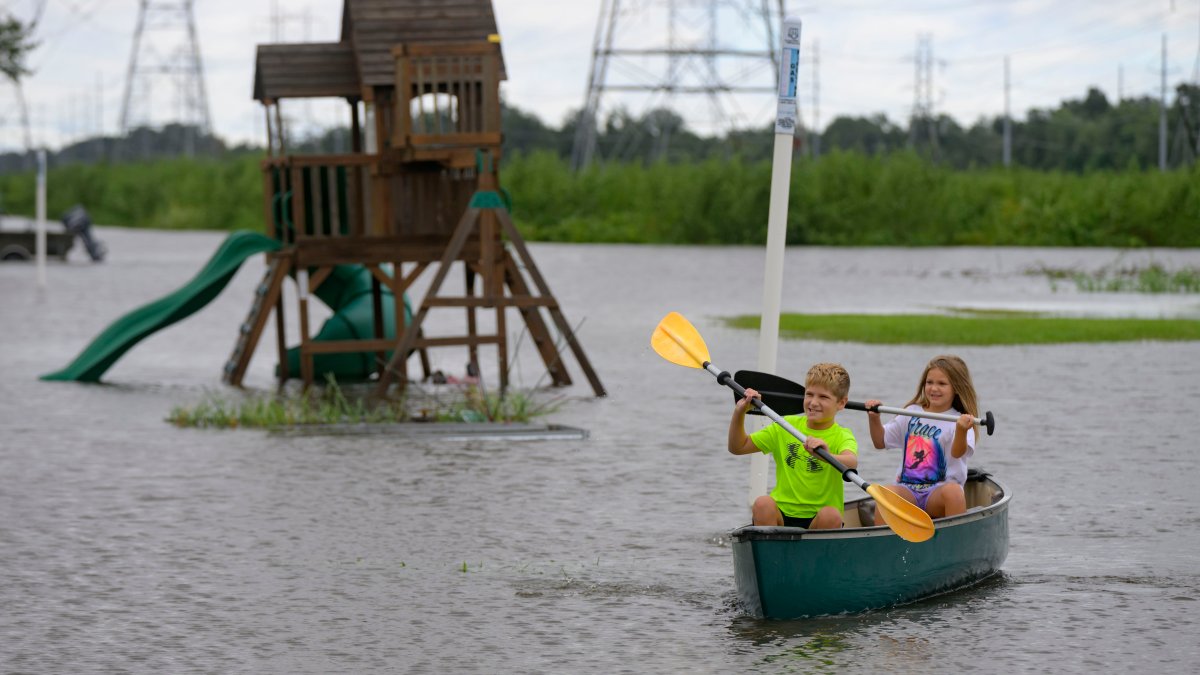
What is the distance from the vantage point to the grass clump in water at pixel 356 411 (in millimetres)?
16469

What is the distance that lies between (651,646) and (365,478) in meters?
5.44

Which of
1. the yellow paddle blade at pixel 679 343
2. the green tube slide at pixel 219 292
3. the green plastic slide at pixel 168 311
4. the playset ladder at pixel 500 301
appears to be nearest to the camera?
the yellow paddle blade at pixel 679 343

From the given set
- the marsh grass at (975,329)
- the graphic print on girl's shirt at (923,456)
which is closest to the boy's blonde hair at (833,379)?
the graphic print on girl's shirt at (923,456)

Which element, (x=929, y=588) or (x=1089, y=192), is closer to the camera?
(x=929, y=588)

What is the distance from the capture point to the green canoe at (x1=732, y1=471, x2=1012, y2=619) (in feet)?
28.2

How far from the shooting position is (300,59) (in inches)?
806

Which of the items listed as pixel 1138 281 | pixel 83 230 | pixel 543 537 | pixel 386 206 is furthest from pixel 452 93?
pixel 83 230

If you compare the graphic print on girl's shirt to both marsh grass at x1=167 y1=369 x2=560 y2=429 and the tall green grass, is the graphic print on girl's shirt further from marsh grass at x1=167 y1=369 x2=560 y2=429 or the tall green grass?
the tall green grass

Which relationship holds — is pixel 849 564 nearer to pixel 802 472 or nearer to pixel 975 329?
pixel 802 472

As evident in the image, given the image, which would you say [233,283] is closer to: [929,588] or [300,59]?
[300,59]

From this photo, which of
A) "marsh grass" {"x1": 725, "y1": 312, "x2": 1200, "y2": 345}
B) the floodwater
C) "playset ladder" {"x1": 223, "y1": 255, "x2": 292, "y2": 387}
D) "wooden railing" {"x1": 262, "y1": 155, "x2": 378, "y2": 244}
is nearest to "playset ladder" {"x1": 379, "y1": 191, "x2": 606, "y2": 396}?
the floodwater

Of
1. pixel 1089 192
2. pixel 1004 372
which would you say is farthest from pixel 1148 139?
pixel 1004 372

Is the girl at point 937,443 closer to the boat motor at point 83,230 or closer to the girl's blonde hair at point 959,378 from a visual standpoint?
the girl's blonde hair at point 959,378

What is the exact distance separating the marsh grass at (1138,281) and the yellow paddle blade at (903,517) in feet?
88.9
